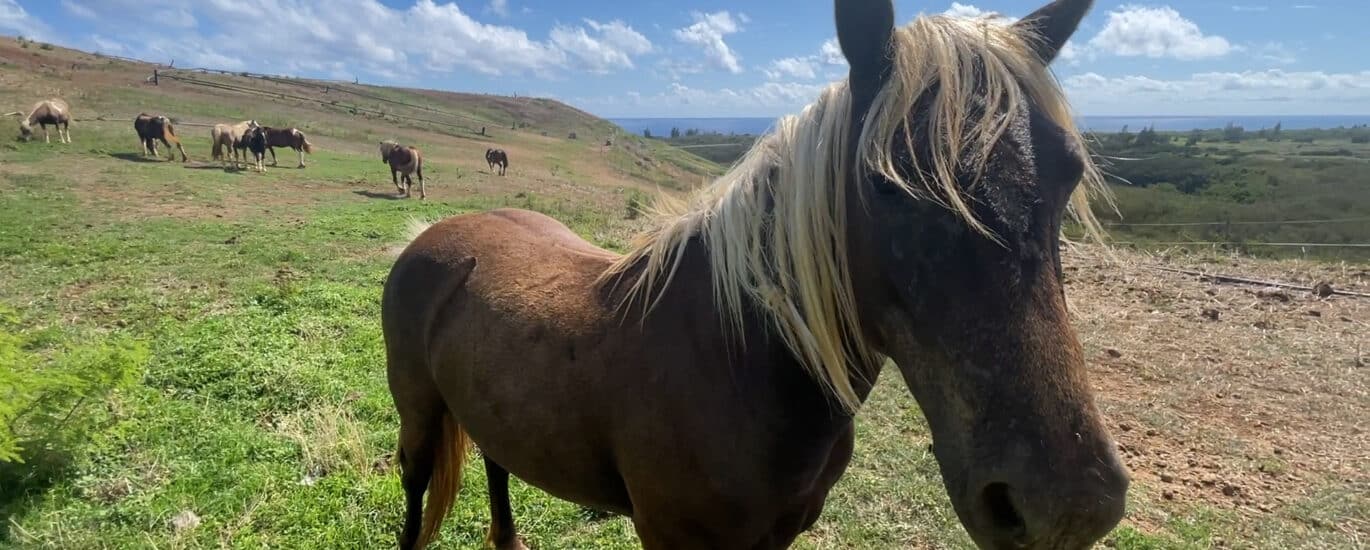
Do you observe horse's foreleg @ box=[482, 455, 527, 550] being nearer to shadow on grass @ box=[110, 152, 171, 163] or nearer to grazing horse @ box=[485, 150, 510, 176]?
shadow on grass @ box=[110, 152, 171, 163]

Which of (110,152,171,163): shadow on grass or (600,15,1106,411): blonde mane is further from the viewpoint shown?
(110,152,171,163): shadow on grass

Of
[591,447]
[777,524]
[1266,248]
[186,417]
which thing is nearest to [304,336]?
[186,417]

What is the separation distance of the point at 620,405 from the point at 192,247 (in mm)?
10702

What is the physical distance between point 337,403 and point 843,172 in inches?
180

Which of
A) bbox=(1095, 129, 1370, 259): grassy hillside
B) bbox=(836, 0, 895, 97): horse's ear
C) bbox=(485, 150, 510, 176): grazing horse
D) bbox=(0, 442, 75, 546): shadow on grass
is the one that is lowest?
bbox=(0, 442, 75, 546): shadow on grass

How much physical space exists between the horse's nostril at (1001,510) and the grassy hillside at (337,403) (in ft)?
4.58

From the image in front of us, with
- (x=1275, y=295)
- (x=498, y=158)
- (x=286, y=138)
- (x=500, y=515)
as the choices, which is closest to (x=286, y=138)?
(x=286, y=138)

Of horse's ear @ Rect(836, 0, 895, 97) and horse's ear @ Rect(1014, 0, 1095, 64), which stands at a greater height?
horse's ear @ Rect(1014, 0, 1095, 64)

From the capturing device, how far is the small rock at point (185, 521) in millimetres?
3270

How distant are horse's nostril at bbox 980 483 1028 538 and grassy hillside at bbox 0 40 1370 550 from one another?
1397 mm

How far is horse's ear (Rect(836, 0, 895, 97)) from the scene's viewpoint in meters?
1.28

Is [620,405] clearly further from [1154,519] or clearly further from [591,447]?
[1154,519]

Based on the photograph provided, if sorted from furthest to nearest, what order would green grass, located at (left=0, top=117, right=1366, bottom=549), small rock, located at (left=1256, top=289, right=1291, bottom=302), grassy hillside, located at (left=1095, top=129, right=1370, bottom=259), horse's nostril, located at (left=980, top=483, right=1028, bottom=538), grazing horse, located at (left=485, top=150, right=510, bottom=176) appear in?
grazing horse, located at (left=485, top=150, right=510, bottom=176) < grassy hillside, located at (left=1095, top=129, right=1370, bottom=259) < small rock, located at (left=1256, top=289, right=1291, bottom=302) < green grass, located at (left=0, top=117, right=1366, bottom=549) < horse's nostril, located at (left=980, top=483, right=1028, bottom=538)

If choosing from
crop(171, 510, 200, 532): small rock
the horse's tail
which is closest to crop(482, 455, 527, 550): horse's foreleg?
the horse's tail
